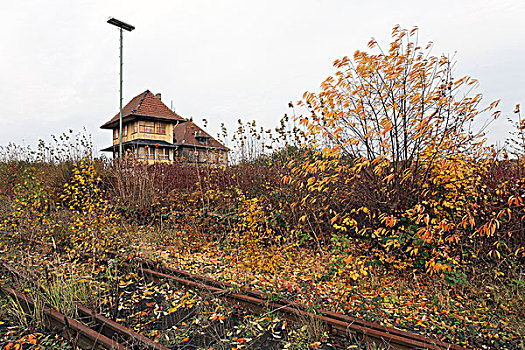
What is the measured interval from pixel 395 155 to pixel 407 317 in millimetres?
2194

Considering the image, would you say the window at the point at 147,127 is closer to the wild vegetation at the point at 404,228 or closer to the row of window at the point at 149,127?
the row of window at the point at 149,127

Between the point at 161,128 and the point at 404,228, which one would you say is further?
the point at 161,128

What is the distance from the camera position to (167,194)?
8.84m

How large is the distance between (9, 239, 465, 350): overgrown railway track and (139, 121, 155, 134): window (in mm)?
26895

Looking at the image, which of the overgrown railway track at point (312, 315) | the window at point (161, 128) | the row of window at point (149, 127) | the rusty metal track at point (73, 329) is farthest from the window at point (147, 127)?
the rusty metal track at point (73, 329)

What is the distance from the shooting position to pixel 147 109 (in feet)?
98.2

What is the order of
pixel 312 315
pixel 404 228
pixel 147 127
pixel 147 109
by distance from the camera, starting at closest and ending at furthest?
pixel 312 315, pixel 404 228, pixel 147 127, pixel 147 109

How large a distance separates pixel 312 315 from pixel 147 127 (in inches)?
1170

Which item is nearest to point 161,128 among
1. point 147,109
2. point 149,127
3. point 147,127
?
point 149,127

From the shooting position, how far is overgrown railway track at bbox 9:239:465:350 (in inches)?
109

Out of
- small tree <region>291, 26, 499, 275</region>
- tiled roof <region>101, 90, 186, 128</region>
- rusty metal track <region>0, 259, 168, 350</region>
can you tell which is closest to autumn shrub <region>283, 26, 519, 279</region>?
small tree <region>291, 26, 499, 275</region>

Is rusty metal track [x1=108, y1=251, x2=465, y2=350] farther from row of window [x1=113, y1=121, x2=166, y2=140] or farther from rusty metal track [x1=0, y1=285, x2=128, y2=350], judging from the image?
row of window [x1=113, y1=121, x2=166, y2=140]

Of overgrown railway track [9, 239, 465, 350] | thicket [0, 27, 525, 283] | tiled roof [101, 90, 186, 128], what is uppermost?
tiled roof [101, 90, 186, 128]

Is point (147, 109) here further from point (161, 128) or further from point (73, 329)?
point (73, 329)
